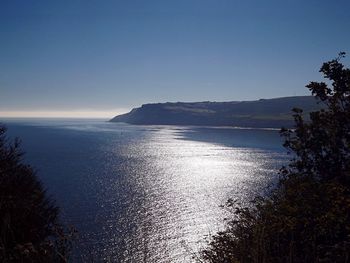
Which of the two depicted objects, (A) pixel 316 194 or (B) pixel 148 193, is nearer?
(A) pixel 316 194

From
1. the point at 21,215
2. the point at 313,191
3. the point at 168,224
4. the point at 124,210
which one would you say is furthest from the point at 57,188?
the point at 313,191

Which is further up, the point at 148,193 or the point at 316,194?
the point at 316,194

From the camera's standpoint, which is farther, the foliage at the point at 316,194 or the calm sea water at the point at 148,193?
the calm sea water at the point at 148,193

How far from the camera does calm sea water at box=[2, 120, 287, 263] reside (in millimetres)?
44562

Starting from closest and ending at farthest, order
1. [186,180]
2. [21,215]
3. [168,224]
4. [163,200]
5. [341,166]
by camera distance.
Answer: [21,215] → [341,166] → [168,224] → [163,200] → [186,180]

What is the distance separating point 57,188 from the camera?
6988 cm

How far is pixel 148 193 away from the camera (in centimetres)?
7000

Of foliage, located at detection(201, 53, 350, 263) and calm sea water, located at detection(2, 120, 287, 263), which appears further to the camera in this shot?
calm sea water, located at detection(2, 120, 287, 263)

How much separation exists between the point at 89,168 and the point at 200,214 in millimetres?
46256

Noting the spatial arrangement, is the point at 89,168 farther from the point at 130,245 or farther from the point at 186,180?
the point at 130,245

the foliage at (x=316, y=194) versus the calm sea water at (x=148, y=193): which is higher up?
the foliage at (x=316, y=194)

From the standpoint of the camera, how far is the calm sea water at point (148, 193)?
44.6 m

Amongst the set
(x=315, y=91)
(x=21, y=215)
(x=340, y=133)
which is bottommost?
(x=21, y=215)

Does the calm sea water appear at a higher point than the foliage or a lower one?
lower
